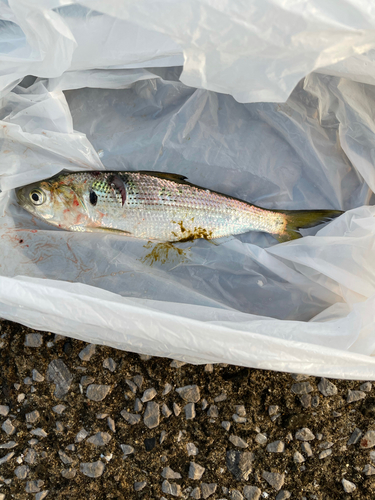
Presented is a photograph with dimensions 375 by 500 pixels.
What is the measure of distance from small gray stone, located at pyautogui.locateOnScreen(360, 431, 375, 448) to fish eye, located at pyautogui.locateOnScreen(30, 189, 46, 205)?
5.64 feet

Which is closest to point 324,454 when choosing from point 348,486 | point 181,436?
point 348,486

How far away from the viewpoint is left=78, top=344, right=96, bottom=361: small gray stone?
1.59m

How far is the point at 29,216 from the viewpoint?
1720 mm

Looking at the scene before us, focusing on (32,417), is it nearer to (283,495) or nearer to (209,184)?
(283,495)

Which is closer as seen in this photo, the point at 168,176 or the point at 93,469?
the point at 93,469

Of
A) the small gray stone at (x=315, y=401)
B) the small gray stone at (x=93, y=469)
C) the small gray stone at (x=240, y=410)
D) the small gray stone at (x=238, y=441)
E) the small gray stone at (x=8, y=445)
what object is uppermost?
the small gray stone at (x=315, y=401)

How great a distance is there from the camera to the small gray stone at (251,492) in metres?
1.55

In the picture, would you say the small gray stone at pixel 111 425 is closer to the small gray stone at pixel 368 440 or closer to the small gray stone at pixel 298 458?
the small gray stone at pixel 298 458

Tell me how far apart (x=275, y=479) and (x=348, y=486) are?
12.3 inches

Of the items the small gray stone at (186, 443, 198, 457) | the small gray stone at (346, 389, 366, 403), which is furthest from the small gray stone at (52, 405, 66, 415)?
the small gray stone at (346, 389, 366, 403)

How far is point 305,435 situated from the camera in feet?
5.14

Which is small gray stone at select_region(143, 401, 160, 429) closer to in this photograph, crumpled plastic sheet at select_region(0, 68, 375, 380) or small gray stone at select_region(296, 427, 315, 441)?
crumpled plastic sheet at select_region(0, 68, 375, 380)

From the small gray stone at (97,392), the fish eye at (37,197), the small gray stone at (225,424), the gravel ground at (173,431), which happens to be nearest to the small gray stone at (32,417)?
the gravel ground at (173,431)

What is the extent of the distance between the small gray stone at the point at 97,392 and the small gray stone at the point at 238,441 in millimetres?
566
